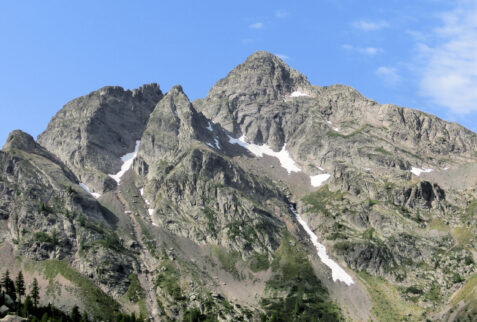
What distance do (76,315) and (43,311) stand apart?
12659 millimetres

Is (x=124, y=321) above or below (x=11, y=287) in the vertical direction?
below

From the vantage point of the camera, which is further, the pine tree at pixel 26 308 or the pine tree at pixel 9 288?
the pine tree at pixel 9 288

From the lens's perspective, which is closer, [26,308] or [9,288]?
[26,308]

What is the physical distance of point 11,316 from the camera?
457 ft

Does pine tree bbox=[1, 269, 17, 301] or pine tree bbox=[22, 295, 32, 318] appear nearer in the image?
pine tree bbox=[22, 295, 32, 318]

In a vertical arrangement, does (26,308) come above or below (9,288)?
below

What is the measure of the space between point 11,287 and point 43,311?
1657cm

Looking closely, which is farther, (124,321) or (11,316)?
(124,321)

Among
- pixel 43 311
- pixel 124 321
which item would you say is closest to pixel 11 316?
pixel 43 311

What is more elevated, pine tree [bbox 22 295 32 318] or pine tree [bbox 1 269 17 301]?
pine tree [bbox 1 269 17 301]

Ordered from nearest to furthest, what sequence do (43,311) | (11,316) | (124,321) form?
(11,316) < (43,311) < (124,321)

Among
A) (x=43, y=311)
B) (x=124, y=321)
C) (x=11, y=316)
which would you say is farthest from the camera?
(x=124, y=321)

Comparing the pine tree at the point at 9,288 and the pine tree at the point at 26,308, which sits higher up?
the pine tree at the point at 9,288

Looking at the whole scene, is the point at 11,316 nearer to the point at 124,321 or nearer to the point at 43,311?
the point at 43,311
